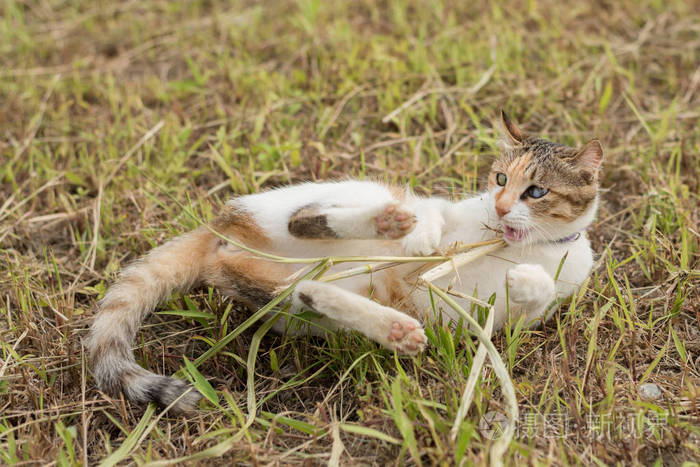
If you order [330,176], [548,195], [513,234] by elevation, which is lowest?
[330,176]

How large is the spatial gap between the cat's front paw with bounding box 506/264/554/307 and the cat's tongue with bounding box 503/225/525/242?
0.24 metres

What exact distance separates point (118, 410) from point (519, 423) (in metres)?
1.45

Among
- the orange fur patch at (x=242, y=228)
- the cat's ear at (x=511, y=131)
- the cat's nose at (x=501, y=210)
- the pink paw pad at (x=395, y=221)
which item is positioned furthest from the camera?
the cat's ear at (x=511, y=131)

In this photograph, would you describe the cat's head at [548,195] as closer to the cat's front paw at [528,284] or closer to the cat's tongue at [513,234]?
the cat's tongue at [513,234]

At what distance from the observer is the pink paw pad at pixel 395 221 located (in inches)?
100

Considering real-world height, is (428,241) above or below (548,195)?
below

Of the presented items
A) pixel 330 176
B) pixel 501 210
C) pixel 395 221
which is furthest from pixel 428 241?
pixel 330 176

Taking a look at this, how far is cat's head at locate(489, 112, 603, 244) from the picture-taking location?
2682mm

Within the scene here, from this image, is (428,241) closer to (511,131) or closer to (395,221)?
(395,221)

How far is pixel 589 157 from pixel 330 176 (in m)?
1.58

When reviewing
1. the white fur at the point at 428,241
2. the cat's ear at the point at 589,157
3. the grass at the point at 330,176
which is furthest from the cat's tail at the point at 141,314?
the cat's ear at the point at 589,157

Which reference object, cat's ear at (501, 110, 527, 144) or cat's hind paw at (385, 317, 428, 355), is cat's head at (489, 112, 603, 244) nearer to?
cat's ear at (501, 110, 527, 144)

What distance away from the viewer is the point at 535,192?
8.92 ft

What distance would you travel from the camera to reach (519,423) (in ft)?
7.70
